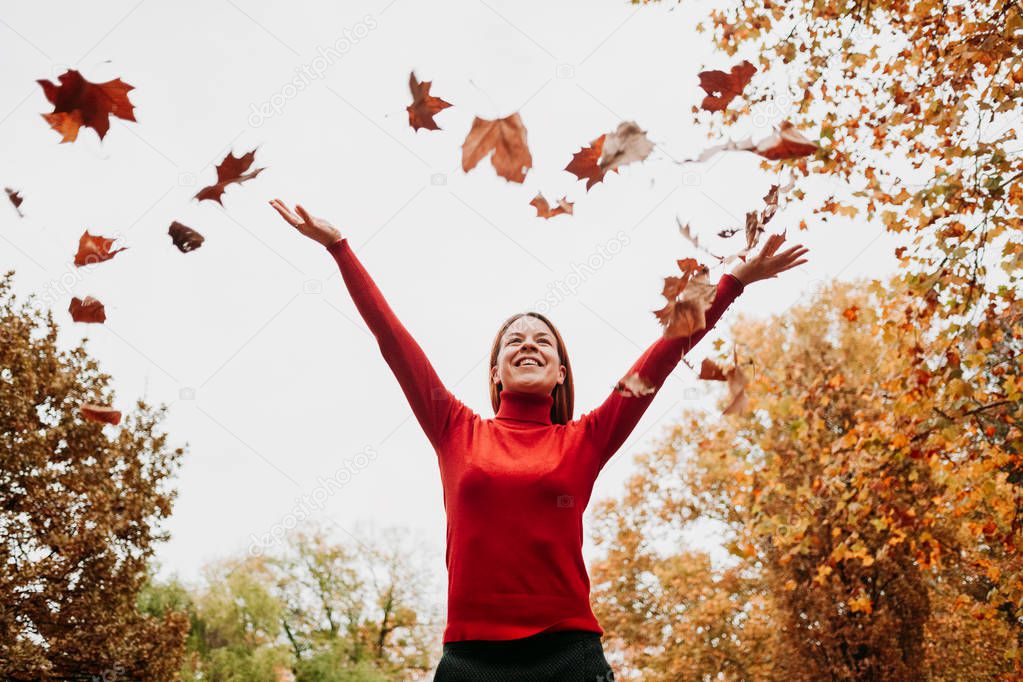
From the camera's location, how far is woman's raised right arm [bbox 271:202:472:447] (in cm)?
262

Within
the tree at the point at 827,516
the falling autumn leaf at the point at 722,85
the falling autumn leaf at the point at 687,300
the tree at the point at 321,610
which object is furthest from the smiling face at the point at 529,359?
the tree at the point at 321,610

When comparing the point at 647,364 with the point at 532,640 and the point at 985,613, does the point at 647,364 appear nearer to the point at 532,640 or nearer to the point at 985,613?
the point at 532,640

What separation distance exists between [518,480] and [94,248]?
1.59 m

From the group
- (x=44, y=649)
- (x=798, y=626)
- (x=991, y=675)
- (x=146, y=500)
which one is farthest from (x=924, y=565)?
(x=146, y=500)

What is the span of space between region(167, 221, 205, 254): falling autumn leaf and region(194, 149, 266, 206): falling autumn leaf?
0.55 ft

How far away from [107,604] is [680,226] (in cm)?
1522

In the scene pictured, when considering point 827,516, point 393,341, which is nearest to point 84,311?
point 393,341

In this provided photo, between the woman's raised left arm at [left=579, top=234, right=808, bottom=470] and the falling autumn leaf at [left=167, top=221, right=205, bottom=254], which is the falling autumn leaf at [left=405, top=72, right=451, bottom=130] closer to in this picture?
the falling autumn leaf at [left=167, top=221, right=205, bottom=254]

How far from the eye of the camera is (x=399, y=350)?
8.57 feet

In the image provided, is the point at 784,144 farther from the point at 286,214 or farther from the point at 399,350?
the point at 286,214

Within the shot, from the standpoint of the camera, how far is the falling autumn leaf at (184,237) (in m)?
2.66

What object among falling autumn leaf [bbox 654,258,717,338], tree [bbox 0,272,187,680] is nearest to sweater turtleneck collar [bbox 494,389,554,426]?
falling autumn leaf [bbox 654,258,717,338]

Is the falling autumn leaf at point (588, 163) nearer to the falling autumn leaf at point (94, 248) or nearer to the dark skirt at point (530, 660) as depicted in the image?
the dark skirt at point (530, 660)

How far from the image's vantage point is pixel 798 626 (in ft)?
45.2
